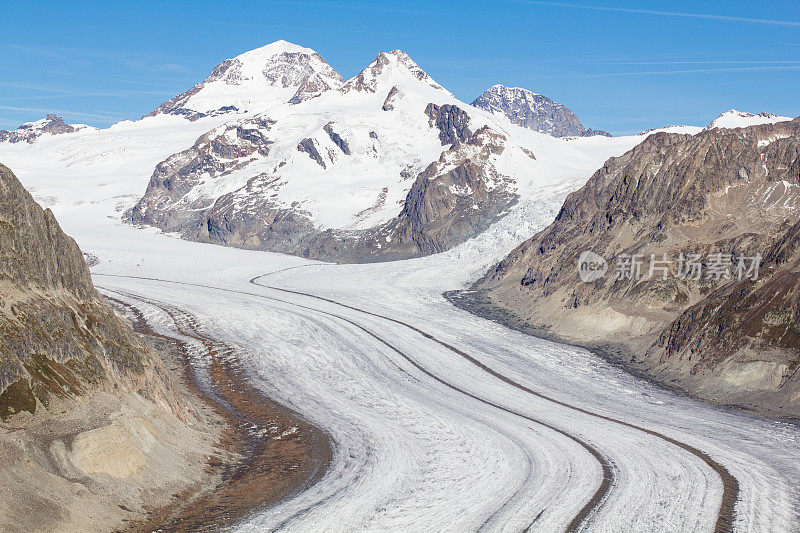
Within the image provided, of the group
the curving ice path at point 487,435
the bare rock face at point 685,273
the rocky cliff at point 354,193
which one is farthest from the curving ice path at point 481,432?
the rocky cliff at point 354,193

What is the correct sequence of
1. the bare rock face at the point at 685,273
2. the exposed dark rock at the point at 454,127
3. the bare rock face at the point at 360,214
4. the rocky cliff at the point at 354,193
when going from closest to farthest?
1. the bare rock face at the point at 685,273
2. the bare rock face at the point at 360,214
3. the rocky cliff at the point at 354,193
4. the exposed dark rock at the point at 454,127

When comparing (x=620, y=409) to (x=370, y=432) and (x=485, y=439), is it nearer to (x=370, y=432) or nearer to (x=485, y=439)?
(x=485, y=439)

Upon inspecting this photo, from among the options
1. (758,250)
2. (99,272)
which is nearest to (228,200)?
(99,272)

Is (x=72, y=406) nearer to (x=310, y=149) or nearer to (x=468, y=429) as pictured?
(x=468, y=429)

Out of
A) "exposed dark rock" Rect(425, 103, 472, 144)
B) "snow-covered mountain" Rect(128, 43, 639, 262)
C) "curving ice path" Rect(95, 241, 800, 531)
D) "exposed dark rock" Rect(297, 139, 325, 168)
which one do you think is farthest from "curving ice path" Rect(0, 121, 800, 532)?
"exposed dark rock" Rect(425, 103, 472, 144)

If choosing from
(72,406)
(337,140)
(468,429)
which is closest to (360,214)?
(337,140)

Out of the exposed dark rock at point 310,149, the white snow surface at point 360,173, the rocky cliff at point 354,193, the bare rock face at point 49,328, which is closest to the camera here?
the bare rock face at point 49,328

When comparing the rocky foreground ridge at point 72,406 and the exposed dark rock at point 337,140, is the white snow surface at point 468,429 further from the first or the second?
the exposed dark rock at point 337,140
